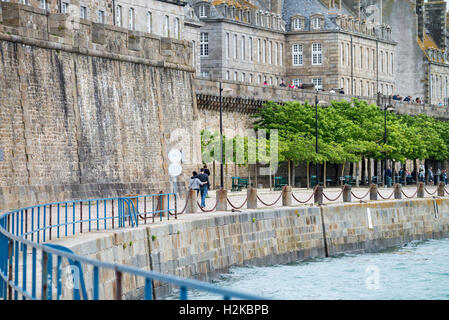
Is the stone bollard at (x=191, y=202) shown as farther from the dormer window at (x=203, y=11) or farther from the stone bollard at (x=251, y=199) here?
the dormer window at (x=203, y=11)

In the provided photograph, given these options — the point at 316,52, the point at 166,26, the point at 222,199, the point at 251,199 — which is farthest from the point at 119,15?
the point at 316,52

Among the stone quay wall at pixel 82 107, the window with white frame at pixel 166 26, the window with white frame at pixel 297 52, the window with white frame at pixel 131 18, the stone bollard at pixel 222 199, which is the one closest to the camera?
the stone bollard at pixel 222 199

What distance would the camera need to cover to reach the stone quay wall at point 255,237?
2679cm

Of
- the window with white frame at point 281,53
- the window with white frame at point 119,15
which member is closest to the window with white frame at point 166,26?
the window with white frame at point 119,15

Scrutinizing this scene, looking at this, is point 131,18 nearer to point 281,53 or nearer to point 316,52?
point 281,53

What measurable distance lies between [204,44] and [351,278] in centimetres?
5997

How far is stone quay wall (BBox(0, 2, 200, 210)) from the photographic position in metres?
36.5

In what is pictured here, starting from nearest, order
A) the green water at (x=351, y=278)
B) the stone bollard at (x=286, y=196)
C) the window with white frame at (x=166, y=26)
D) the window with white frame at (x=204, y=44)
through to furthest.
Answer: the green water at (x=351, y=278) < the stone bollard at (x=286, y=196) < the window with white frame at (x=166, y=26) < the window with white frame at (x=204, y=44)

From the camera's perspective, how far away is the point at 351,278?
36.5 meters

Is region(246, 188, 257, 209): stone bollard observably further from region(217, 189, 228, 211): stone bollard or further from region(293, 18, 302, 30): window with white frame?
region(293, 18, 302, 30): window with white frame

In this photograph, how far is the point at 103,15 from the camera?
2290 inches

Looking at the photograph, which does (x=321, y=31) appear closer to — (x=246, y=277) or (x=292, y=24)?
(x=292, y=24)

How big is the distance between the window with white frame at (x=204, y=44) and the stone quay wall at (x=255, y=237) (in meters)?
45.4

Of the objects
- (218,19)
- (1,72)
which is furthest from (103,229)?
(218,19)
